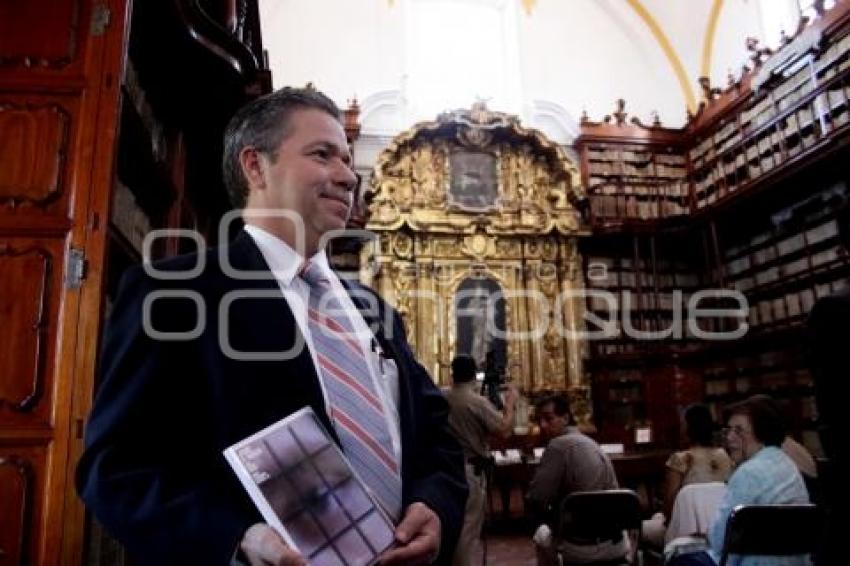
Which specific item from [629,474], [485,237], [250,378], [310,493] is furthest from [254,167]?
[485,237]

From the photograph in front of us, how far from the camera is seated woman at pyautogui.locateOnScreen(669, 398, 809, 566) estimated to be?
2668 millimetres

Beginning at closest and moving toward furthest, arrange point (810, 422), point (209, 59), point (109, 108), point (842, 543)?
point (842, 543) → point (109, 108) → point (209, 59) → point (810, 422)

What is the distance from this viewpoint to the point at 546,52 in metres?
12.4

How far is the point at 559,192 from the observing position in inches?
430

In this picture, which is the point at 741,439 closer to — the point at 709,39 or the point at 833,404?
the point at 833,404

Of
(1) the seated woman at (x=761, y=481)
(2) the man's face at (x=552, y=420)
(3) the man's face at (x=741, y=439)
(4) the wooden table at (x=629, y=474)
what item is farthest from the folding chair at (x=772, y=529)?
(4) the wooden table at (x=629, y=474)

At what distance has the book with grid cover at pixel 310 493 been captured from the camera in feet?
2.80

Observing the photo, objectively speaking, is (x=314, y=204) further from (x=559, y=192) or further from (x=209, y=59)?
(x=559, y=192)

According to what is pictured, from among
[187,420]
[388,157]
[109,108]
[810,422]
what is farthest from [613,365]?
[187,420]

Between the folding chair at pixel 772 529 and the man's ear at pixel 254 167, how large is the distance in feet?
7.74

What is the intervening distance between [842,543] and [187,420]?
1048 millimetres

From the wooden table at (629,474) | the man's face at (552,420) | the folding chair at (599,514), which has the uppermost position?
the man's face at (552,420)

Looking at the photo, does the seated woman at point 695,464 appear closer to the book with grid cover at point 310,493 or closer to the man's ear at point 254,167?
the book with grid cover at point 310,493

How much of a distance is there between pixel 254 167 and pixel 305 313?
1.09ft
